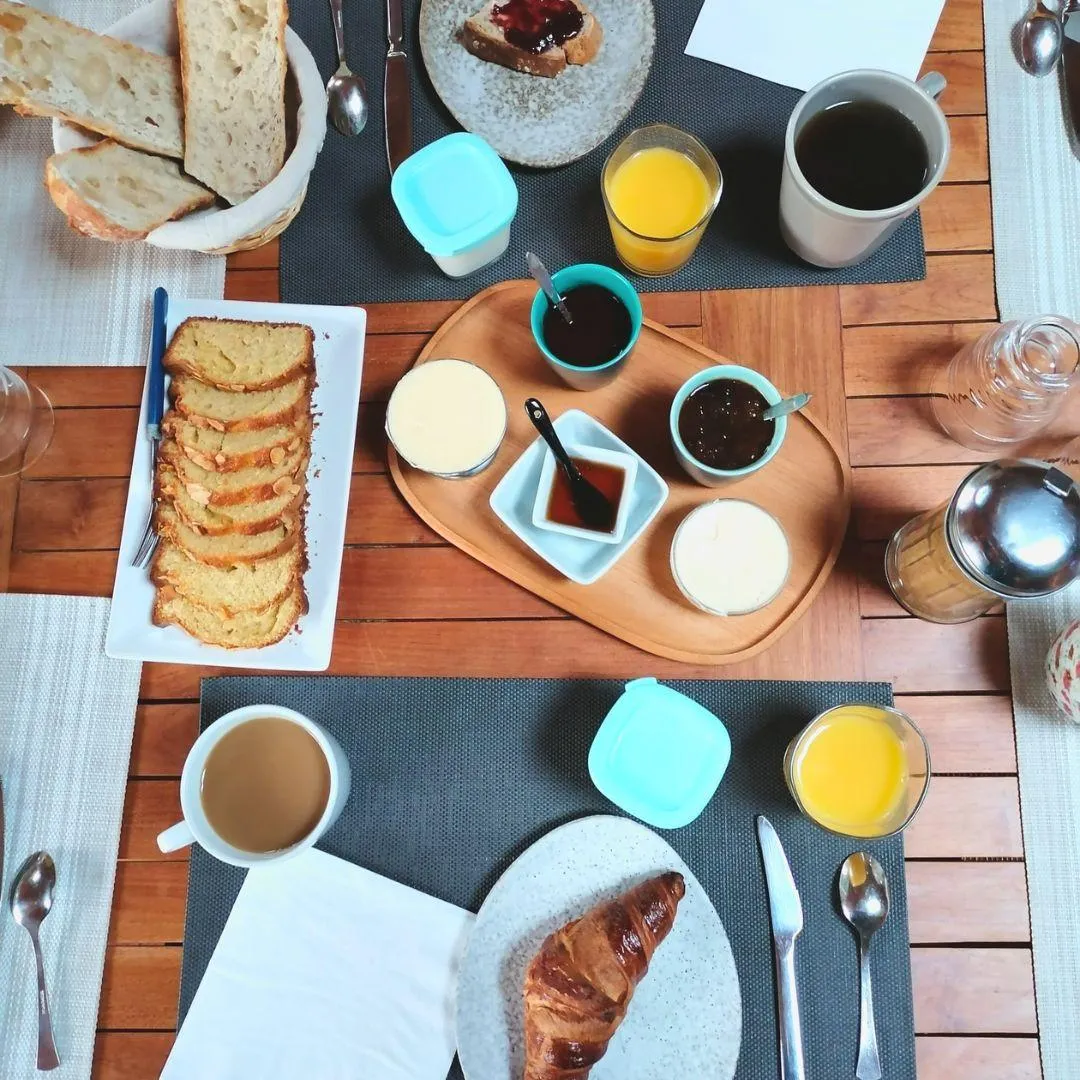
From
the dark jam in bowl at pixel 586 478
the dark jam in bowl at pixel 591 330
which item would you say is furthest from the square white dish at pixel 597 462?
the dark jam in bowl at pixel 591 330

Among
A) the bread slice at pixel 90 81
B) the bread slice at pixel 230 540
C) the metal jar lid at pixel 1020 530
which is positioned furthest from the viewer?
the bread slice at pixel 230 540

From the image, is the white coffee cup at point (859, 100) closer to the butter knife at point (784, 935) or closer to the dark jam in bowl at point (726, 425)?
the dark jam in bowl at point (726, 425)

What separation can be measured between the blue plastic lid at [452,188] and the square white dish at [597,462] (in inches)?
11.2

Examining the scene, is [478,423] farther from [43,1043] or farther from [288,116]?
[43,1043]

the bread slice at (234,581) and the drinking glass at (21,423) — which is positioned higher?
the drinking glass at (21,423)

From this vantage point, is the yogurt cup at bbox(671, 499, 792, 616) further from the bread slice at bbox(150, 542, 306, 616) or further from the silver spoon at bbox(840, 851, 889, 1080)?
the bread slice at bbox(150, 542, 306, 616)

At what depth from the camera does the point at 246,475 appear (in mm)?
1112

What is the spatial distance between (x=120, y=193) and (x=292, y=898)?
86cm

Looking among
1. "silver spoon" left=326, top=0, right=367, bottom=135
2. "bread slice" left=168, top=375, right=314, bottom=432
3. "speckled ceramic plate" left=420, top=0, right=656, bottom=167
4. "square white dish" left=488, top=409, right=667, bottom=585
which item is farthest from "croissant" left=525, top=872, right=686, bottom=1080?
"silver spoon" left=326, top=0, right=367, bottom=135

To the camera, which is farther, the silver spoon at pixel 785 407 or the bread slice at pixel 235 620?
the bread slice at pixel 235 620

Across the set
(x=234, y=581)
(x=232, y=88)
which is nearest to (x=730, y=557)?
(x=234, y=581)

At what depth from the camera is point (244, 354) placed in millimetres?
1140

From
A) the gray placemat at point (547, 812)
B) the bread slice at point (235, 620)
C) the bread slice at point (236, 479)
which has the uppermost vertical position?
the bread slice at point (236, 479)

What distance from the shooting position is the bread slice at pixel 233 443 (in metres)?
1.11
